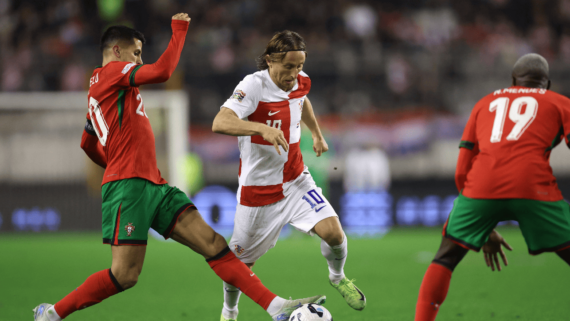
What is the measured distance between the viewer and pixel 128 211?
4.33 meters

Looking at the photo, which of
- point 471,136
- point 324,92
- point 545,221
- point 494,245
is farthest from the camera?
point 324,92

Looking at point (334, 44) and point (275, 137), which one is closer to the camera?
point (275, 137)

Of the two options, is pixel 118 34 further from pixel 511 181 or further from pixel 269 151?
pixel 511 181

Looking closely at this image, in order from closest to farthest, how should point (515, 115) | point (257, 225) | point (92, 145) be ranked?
point (515, 115) → point (92, 145) → point (257, 225)

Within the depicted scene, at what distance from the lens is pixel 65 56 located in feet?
56.8

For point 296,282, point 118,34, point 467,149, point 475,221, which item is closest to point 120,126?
point 118,34

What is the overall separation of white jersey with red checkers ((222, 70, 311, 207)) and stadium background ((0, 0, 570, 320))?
14.3 feet

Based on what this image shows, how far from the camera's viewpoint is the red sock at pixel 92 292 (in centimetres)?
430

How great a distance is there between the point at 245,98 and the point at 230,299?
1713 millimetres

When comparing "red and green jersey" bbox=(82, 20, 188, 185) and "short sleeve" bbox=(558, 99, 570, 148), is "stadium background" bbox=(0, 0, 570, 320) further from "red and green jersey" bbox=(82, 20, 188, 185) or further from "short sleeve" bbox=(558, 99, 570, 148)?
"short sleeve" bbox=(558, 99, 570, 148)

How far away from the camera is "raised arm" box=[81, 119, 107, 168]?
4.74 meters

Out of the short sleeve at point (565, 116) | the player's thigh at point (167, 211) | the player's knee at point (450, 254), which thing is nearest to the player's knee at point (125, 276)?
the player's thigh at point (167, 211)

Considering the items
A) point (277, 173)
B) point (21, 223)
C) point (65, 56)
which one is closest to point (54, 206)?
point (21, 223)

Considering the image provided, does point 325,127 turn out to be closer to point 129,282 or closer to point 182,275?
point 182,275
